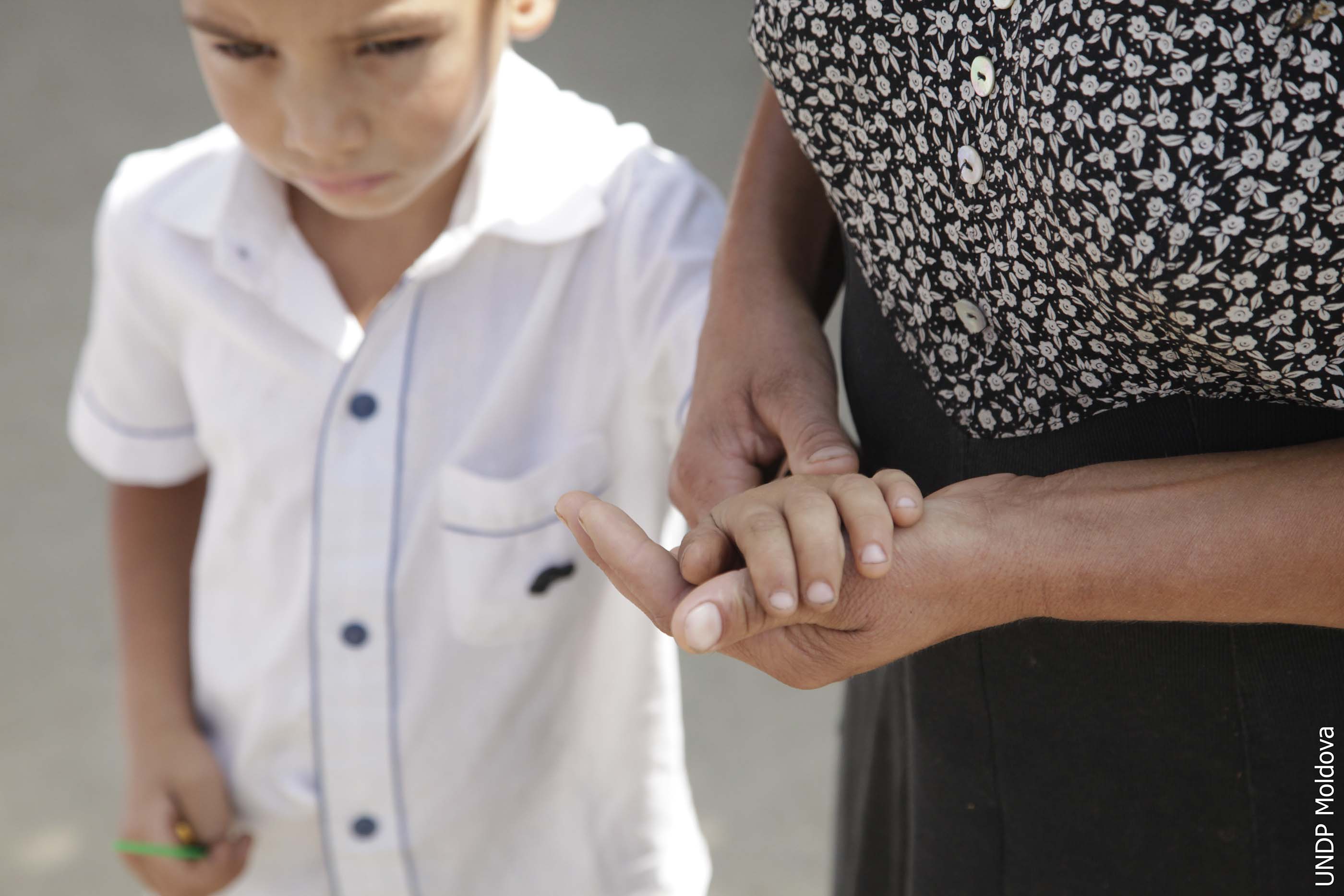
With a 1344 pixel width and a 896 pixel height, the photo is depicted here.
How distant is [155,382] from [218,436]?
111 millimetres

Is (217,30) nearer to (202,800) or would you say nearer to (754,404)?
(754,404)

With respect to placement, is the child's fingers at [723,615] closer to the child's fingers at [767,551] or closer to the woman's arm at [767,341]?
the child's fingers at [767,551]

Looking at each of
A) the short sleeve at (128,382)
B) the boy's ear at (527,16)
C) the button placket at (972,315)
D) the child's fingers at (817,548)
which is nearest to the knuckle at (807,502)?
the child's fingers at (817,548)

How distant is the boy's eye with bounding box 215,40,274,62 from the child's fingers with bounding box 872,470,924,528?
0.61 metres

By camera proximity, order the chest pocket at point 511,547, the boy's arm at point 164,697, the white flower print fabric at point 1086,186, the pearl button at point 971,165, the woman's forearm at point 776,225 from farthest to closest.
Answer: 1. the boy's arm at point 164,697
2. the chest pocket at point 511,547
3. the woman's forearm at point 776,225
4. the pearl button at point 971,165
5. the white flower print fabric at point 1086,186

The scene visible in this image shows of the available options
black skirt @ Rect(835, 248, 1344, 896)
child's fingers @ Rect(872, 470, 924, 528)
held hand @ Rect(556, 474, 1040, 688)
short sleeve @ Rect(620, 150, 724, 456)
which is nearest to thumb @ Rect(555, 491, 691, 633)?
held hand @ Rect(556, 474, 1040, 688)

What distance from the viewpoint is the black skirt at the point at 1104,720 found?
2.23 ft

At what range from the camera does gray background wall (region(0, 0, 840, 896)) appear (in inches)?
72.4

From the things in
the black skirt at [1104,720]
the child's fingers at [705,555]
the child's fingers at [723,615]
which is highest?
the child's fingers at [705,555]

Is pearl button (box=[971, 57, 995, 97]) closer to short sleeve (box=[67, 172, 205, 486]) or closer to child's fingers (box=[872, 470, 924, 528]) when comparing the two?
child's fingers (box=[872, 470, 924, 528])

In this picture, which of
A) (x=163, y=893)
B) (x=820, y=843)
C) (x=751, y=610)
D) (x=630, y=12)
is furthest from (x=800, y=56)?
(x=630, y=12)

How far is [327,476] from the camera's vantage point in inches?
43.3

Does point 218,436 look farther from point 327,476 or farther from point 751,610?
point 751,610

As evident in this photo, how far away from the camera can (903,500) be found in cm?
61
